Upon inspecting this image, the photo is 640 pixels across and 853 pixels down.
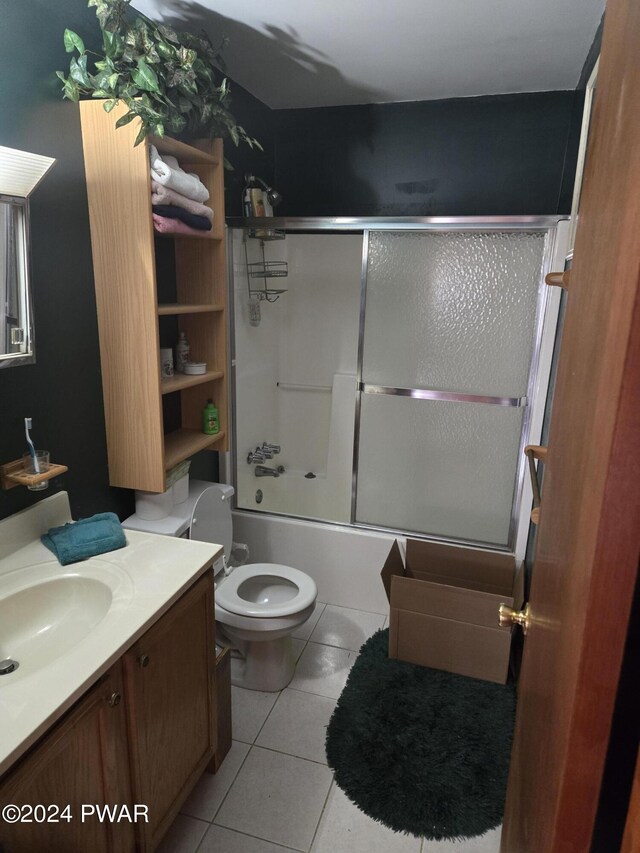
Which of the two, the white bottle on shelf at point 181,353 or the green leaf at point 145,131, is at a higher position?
the green leaf at point 145,131

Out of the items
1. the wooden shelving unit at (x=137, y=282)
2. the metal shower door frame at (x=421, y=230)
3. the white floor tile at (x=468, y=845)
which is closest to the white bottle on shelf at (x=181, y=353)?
the wooden shelving unit at (x=137, y=282)

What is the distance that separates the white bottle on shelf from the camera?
2309 mm

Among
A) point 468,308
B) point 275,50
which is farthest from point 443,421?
point 275,50

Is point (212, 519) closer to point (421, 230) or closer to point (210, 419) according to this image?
point (210, 419)

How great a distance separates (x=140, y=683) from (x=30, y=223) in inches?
50.1

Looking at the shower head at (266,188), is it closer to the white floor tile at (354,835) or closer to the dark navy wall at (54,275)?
the dark navy wall at (54,275)

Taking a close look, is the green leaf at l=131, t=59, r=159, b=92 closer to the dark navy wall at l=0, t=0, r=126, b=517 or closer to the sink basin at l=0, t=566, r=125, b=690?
the dark navy wall at l=0, t=0, r=126, b=517

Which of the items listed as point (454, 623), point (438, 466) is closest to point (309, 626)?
point (454, 623)

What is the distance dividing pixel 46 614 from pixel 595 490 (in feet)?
4.67

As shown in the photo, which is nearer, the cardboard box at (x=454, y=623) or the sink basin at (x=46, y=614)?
the sink basin at (x=46, y=614)

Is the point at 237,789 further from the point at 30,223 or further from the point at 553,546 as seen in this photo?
the point at 30,223

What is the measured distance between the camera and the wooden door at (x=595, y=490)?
49 centimetres

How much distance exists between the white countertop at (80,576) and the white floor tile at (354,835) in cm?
92

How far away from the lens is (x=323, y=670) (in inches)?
93.5
